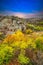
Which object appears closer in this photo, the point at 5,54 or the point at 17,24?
the point at 5,54

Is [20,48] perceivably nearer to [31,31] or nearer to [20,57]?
[20,57]

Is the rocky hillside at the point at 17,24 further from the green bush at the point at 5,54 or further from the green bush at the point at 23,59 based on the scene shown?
the green bush at the point at 23,59

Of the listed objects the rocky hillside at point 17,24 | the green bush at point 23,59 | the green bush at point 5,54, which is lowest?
the green bush at point 23,59

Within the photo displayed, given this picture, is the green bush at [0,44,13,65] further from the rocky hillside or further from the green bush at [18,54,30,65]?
the rocky hillside

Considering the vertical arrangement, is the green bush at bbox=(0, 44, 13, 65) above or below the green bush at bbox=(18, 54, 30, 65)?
above

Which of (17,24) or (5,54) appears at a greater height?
(17,24)

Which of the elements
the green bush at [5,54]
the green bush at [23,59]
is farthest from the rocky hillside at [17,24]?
Result: the green bush at [23,59]

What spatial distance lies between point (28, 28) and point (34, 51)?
Answer: 91 cm

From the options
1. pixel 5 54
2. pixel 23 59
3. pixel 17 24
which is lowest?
pixel 23 59

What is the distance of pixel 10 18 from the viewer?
24.9 ft

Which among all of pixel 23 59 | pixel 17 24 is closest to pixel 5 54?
pixel 23 59

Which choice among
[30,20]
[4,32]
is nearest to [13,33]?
[4,32]

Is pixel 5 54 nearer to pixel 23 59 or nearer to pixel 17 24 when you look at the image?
pixel 23 59

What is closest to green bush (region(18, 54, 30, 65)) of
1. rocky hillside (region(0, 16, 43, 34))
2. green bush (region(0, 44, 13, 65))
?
green bush (region(0, 44, 13, 65))
